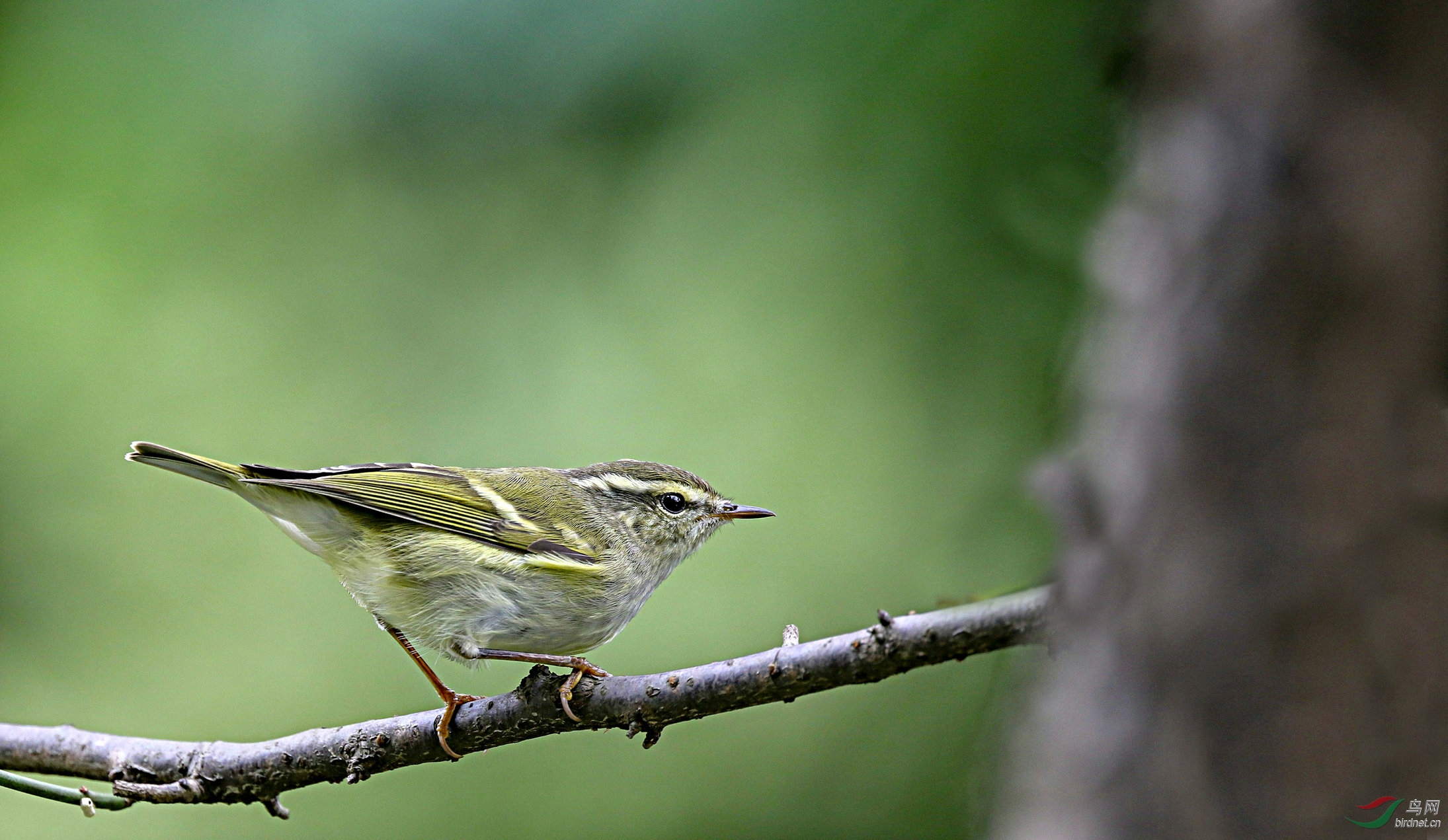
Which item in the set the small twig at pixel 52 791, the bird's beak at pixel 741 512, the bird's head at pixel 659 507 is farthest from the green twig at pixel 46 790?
the bird's beak at pixel 741 512

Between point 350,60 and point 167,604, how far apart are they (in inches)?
131

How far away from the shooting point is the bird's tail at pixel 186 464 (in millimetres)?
2953

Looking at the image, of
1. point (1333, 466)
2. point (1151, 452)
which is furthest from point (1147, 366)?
point (1333, 466)

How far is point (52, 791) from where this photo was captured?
7.11 ft

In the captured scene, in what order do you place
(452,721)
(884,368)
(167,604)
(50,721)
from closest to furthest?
(452,721) < (884,368) < (50,721) < (167,604)

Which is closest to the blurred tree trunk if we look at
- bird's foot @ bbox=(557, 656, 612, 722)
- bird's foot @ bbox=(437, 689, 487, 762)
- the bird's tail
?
bird's foot @ bbox=(557, 656, 612, 722)

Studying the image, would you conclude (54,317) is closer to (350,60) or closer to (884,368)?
(350,60)

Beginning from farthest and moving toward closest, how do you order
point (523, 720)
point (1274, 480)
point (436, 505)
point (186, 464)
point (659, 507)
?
point (659, 507)
point (436, 505)
point (186, 464)
point (523, 720)
point (1274, 480)

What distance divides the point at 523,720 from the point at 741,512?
4.32 ft

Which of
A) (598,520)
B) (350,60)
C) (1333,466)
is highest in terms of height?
(350,60)

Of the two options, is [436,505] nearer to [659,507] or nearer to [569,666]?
[659,507]

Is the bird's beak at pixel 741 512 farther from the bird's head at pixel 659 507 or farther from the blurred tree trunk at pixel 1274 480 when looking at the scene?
the blurred tree trunk at pixel 1274 480

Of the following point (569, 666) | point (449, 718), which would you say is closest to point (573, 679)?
point (569, 666)

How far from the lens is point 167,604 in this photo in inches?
211
